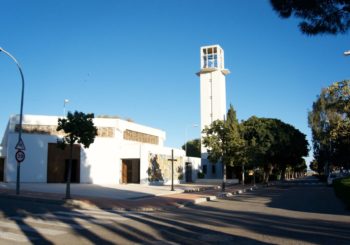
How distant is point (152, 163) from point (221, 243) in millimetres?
31619

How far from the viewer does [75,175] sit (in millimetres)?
38281

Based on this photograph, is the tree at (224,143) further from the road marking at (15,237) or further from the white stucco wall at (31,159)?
the road marking at (15,237)

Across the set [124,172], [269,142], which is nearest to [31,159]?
[124,172]

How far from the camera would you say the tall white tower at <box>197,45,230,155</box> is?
61312 millimetres

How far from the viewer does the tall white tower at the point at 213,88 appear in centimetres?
6131

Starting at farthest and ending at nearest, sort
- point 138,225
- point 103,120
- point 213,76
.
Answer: point 213,76, point 103,120, point 138,225

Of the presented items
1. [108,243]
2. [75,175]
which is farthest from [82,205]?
[75,175]

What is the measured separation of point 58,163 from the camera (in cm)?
3734

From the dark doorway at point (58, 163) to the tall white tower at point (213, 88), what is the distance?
1050 inches

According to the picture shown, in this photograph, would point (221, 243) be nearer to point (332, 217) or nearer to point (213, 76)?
point (332, 217)

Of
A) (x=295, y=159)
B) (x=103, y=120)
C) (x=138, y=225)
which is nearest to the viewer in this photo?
(x=138, y=225)

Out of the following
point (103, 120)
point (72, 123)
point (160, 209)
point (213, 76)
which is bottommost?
point (160, 209)

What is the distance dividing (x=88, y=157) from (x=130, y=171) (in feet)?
16.2

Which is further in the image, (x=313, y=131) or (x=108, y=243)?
(x=313, y=131)
